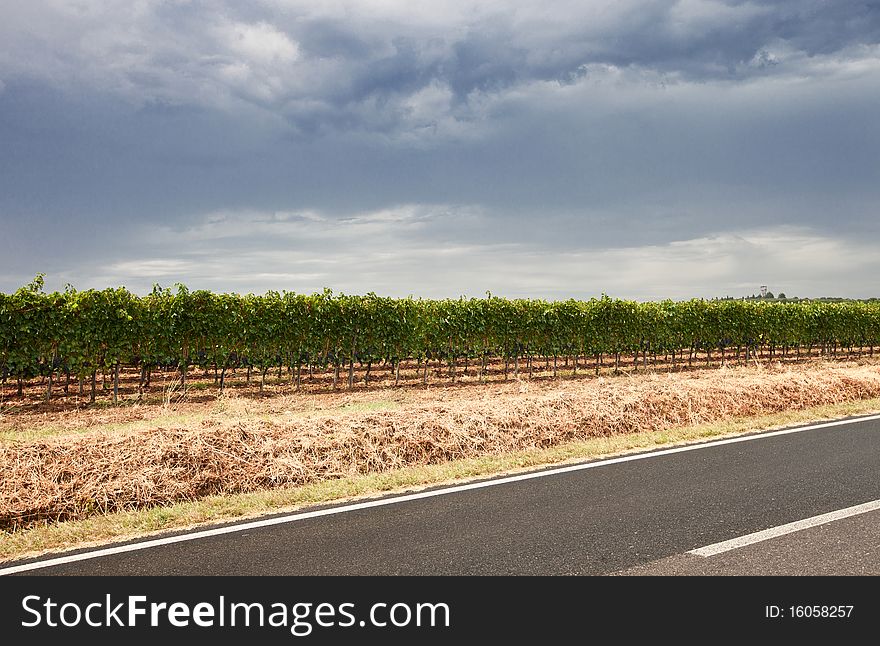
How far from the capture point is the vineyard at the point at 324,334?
1898 cm

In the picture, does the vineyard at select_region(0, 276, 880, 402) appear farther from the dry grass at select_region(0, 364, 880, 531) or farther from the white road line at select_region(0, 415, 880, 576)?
the white road line at select_region(0, 415, 880, 576)

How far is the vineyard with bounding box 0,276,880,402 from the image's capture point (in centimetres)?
1898

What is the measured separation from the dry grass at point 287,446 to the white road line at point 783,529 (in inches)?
162

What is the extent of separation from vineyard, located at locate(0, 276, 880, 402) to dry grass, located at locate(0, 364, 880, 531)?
12.0 meters

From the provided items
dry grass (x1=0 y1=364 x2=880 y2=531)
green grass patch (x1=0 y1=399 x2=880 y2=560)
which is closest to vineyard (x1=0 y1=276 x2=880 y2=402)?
dry grass (x1=0 y1=364 x2=880 y2=531)

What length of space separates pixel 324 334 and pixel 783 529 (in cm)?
1916

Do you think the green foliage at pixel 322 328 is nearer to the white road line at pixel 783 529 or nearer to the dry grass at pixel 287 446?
the dry grass at pixel 287 446

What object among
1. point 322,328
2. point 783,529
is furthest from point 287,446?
point 322,328

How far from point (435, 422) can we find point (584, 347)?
21576mm

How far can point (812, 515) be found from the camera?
19.5 ft

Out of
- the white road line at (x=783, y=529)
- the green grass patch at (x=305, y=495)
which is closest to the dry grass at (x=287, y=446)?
the green grass patch at (x=305, y=495)

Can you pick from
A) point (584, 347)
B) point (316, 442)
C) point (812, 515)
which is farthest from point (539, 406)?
point (584, 347)

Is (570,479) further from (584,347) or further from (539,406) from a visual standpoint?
(584,347)

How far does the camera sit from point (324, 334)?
916 inches
